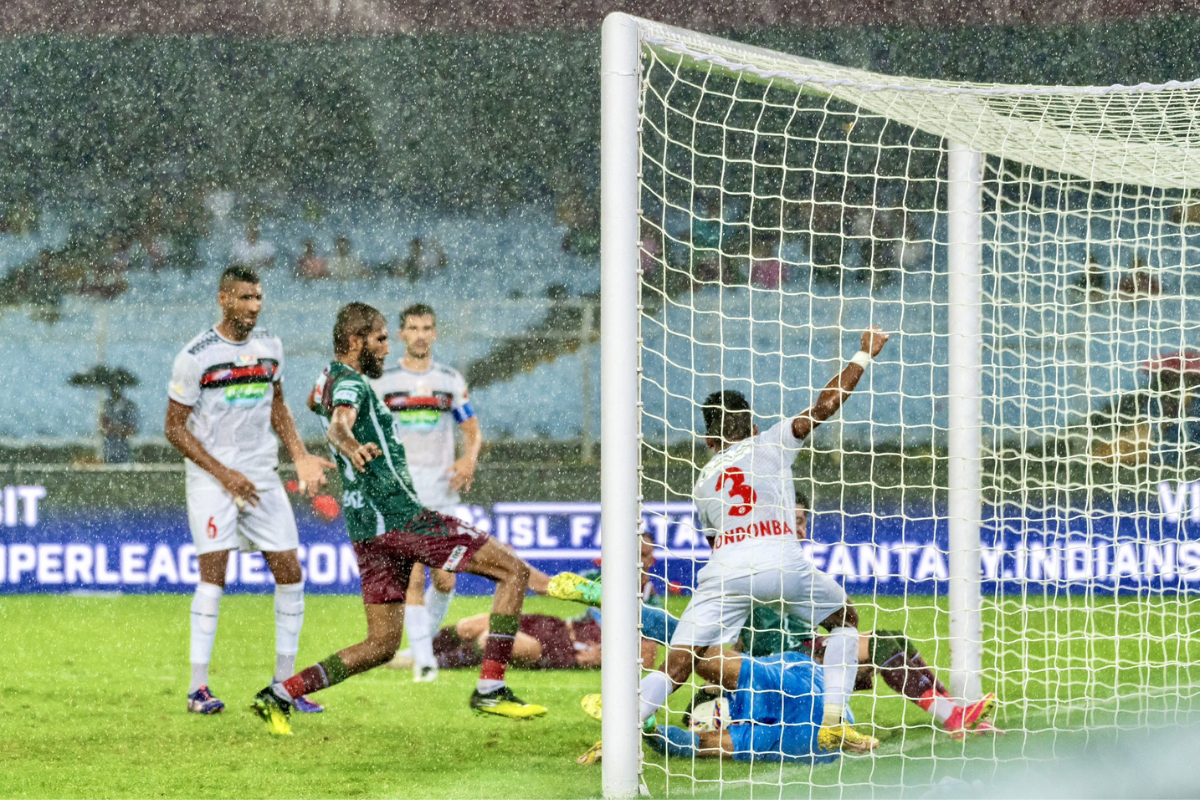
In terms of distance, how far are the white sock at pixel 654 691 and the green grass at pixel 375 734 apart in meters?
0.15

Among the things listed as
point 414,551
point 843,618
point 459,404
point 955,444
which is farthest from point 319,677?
point 955,444

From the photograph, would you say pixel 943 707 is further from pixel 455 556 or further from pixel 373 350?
pixel 373 350

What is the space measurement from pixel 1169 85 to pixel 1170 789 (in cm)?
175

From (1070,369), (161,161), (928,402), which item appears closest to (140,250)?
(161,161)

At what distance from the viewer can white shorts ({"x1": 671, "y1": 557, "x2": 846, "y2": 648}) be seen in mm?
3342

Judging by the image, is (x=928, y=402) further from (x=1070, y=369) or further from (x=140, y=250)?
(x=140, y=250)

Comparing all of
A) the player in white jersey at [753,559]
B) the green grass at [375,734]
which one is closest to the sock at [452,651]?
the green grass at [375,734]

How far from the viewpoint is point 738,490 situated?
3359 mm

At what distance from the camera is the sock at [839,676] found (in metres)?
3.46

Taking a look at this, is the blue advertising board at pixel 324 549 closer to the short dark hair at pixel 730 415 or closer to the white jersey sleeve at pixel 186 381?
the white jersey sleeve at pixel 186 381

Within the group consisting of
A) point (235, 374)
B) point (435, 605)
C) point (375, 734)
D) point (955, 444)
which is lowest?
point (375, 734)

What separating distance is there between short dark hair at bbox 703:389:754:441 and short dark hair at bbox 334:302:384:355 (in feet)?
4.66

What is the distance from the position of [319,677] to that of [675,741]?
115 cm

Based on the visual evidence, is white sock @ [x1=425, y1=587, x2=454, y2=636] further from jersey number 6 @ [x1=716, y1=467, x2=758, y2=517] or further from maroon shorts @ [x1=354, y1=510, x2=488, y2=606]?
jersey number 6 @ [x1=716, y1=467, x2=758, y2=517]
